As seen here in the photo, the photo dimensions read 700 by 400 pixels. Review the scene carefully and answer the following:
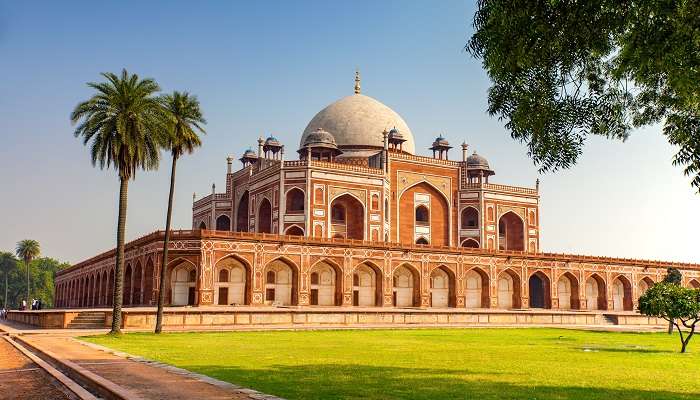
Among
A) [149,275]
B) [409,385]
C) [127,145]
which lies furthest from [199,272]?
[409,385]

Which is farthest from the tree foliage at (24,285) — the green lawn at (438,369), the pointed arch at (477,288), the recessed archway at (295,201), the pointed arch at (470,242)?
the green lawn at (438,369)

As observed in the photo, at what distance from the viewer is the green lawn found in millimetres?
10898

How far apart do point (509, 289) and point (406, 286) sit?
984 cm

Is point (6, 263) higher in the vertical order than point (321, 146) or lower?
lower

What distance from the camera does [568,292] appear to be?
58.6 meters

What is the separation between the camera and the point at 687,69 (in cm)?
925

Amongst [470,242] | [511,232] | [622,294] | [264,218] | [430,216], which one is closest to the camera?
[264,218]

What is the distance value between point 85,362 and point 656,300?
1747cm

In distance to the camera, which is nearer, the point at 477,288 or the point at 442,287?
the point at 442,287

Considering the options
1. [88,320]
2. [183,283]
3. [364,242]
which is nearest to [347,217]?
[364,242]

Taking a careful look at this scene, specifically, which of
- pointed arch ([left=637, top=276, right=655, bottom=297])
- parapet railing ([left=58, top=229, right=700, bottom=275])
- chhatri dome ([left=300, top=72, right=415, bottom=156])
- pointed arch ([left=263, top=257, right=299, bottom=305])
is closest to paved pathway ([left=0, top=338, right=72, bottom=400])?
parapet railing ([left=58, top=229, right=700, bottom=275])

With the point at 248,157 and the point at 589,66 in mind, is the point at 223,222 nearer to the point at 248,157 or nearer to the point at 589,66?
the point at 248,157

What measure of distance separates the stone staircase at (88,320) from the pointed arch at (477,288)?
97.2ft

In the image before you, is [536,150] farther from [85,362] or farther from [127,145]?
[127,145]
